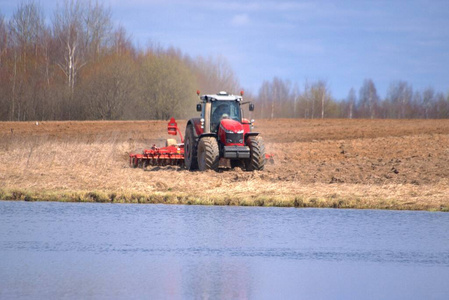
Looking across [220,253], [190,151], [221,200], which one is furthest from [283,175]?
[220,253]

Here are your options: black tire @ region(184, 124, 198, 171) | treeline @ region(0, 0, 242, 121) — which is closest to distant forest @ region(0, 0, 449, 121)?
treeline @ region(0, 0, 242, 121)

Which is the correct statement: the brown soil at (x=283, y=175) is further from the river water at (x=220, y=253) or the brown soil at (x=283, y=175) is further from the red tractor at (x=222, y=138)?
the river water at (x=220, y=253)

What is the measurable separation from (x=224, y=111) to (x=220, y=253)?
11655 millimetres

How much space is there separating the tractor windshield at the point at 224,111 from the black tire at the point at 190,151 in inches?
31.9

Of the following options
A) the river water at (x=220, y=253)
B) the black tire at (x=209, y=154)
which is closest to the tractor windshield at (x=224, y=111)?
the black tire at (x=209, y=154)

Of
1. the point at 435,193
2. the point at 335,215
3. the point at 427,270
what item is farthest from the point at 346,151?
the point at 427,270

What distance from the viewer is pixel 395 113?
278ft

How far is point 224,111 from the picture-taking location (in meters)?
20.5

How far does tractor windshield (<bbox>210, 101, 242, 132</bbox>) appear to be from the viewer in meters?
20.4

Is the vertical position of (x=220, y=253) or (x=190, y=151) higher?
(x=190, y=151)

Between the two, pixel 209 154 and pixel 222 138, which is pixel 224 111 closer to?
pixel 222 138

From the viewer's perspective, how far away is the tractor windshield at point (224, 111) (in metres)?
20.4

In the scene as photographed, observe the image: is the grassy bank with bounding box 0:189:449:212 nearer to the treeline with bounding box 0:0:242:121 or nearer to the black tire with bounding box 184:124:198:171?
the black tire with bounding box 184:124:198:171

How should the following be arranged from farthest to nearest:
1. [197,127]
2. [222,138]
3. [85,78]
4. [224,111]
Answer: [85,78]
[197,127]
[224,111]
[222,138]
